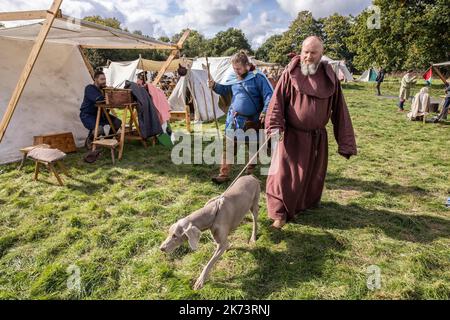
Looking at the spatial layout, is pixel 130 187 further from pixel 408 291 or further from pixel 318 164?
pixel 408 291

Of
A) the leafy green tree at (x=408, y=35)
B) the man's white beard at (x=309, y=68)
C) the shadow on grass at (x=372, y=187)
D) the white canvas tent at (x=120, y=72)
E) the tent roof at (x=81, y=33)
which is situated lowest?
the shadow on grass at (x=372, y=187)

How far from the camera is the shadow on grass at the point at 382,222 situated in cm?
336

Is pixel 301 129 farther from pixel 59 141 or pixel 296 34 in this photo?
pixel 296 34

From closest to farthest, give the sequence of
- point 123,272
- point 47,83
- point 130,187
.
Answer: point 123,272 → point 130,187 → point 47,83

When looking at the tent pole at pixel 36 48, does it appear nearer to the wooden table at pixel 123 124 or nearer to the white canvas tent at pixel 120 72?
the wooden table at pixel 123 124

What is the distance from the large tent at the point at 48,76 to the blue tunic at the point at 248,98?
2.66m

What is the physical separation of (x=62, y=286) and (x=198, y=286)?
44.5 inches

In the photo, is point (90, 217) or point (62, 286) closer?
point (62, 286)

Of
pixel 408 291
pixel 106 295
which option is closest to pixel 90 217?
pixel 106 295

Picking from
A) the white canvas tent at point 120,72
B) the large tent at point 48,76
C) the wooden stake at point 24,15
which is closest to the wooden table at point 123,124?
the large tent at point 48,76

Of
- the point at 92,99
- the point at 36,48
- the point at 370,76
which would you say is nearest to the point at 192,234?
the point at 36,48

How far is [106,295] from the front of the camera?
7.98 ft
